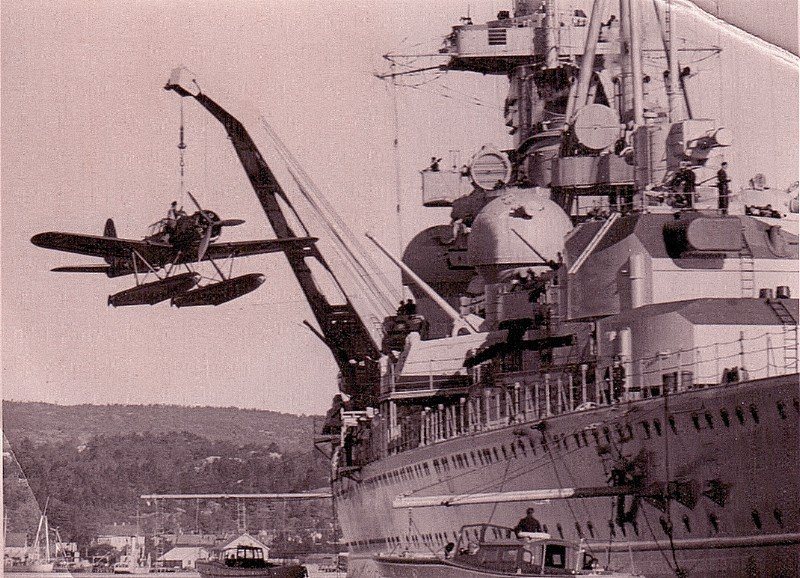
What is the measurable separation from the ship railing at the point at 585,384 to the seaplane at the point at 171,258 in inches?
78.4

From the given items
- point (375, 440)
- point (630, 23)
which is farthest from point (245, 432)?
point (630, 23)

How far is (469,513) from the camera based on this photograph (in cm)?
1313

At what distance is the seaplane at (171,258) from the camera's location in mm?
13281

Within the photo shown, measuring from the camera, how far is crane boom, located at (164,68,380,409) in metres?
13.3

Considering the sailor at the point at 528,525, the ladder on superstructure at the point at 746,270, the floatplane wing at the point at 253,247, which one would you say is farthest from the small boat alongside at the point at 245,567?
the ladder on superstructure at the point at 746,270

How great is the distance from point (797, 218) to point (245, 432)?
15.2 feet

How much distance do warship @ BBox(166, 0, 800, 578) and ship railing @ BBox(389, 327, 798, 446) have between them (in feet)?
0.07

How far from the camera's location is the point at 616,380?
12102 millimetres

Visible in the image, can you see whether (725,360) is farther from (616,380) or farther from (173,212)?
(173,212)

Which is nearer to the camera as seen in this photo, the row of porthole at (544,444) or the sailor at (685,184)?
the row of porthole at (544,444)

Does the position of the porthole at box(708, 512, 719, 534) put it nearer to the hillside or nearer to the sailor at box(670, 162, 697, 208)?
the sailor at box(670, 162, 697, 208)

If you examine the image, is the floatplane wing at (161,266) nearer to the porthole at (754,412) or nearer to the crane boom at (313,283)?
the crane boom at (313,283)

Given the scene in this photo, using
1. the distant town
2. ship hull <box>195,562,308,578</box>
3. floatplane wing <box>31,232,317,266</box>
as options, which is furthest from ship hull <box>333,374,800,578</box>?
floatplane wing <box>31,232,317,266</box>

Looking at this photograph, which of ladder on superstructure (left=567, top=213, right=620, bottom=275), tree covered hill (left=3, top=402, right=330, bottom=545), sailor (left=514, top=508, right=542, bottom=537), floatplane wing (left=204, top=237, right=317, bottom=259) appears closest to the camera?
sailor (left=514, top=508, right=542, bottom=537)
